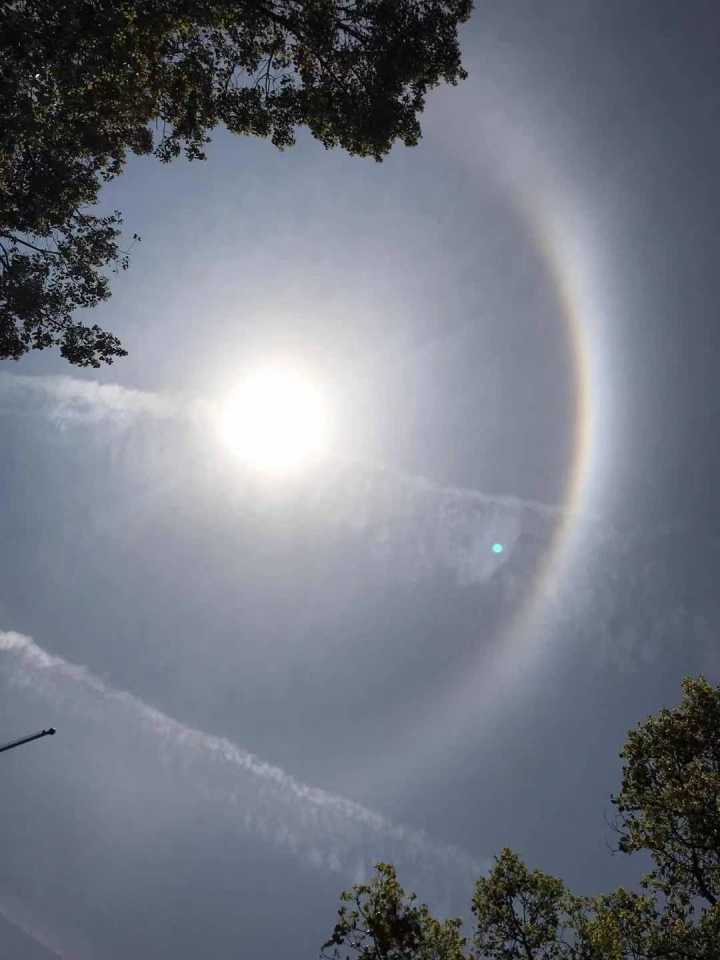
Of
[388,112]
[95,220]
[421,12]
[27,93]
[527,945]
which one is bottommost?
[527,945]

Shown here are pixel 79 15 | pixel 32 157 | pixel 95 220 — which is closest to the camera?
pixel 79 15

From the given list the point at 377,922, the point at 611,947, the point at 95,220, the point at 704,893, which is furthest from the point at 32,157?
the point at 704,893

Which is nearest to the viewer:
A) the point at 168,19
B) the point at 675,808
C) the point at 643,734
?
the point at 168,19

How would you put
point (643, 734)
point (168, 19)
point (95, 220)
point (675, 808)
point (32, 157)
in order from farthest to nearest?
point (95, 220), point (643, 734), point (32, 157), point (675, 808), point (168, 19)

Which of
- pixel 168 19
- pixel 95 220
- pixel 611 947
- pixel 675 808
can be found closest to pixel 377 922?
pixel 611 947

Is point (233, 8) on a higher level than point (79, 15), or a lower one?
higher

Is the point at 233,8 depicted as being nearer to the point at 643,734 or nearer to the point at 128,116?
the point at 128,116

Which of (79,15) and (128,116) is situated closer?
(79,15)

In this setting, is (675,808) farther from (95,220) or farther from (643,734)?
(95,220)

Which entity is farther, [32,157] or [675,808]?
[32,157]
